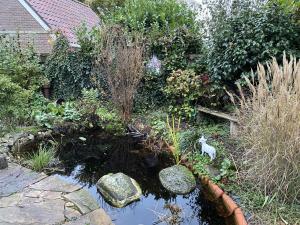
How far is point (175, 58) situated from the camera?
6.73m

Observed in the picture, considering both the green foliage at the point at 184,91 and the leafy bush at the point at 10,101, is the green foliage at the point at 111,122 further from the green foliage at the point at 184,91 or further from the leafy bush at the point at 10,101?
the leafy bush at the point at 10,101

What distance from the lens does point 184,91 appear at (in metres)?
6.06

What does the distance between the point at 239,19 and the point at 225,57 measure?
29.8 inches

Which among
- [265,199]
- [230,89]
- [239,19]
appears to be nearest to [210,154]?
[265,199]

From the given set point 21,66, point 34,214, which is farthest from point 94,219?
point 21,66

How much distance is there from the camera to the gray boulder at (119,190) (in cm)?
360

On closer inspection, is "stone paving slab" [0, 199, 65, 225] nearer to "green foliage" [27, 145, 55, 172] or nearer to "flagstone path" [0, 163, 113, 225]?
"flagstone path" [0, 163, 113, 225]

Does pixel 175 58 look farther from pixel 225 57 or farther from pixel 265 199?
pixel 265 199

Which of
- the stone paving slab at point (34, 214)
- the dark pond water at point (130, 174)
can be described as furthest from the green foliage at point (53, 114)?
the stone paving slab at point (34, 214)

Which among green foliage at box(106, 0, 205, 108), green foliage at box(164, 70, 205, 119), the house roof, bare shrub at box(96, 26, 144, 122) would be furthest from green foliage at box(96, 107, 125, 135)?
the house roof

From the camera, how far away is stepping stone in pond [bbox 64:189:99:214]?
299cm

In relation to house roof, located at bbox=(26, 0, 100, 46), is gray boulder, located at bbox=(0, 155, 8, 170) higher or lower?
lower

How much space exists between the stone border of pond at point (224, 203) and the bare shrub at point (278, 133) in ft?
1.27

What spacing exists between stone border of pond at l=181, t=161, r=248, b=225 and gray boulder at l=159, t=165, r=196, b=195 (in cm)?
17
